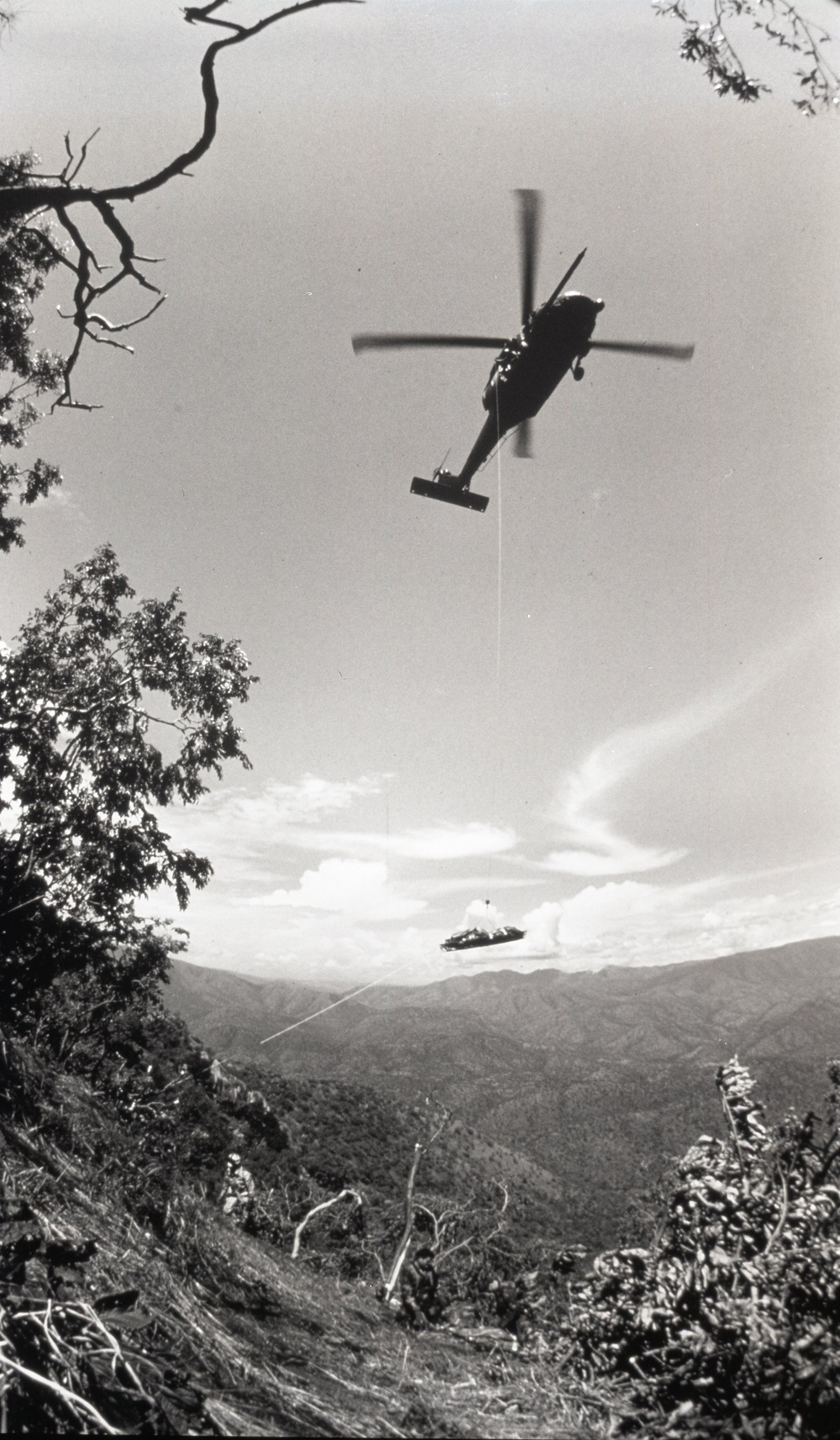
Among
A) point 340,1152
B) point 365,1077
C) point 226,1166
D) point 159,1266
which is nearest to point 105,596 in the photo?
point 226,1166

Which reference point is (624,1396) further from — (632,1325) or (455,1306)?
(455,1306)

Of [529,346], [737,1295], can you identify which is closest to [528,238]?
[529,346]

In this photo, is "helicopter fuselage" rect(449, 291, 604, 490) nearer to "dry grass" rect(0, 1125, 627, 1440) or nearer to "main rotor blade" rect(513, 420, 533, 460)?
"main rotor blade" rect(513, 420, 533, 460)

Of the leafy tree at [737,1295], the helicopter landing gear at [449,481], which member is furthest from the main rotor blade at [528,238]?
the leafy tree at [737,1295]

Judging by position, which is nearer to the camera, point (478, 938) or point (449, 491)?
point (449, 491)

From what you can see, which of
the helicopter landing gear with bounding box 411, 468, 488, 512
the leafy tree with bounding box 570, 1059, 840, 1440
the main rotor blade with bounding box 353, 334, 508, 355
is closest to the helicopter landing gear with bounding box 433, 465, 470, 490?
the helicopter landing gear with bounding box 411, 468, 488, 512

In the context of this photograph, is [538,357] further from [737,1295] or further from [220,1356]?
[220,1356]

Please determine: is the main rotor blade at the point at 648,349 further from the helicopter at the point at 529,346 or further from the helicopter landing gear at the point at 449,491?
the helicopter landing gear at the point at 449,491
